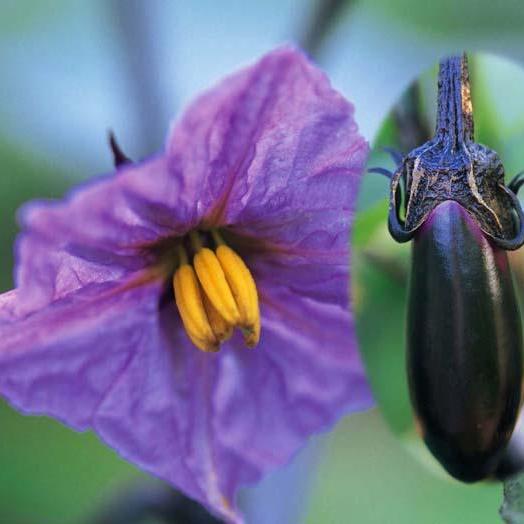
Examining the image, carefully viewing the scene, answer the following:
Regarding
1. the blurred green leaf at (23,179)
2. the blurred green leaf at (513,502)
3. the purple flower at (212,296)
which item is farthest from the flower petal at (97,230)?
the blurred green leaf at (23,179)

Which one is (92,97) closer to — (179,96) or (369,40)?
(179,96)

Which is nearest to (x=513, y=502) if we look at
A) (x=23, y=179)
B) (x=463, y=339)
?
(x=463, y=339)

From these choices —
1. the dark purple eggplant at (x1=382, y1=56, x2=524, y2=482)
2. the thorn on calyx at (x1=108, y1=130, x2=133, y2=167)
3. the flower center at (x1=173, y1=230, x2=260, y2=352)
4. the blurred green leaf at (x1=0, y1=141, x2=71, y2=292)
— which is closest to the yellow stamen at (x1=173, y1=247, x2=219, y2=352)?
the flower center at (x1=173, y1=230, x2=260, y2=352)

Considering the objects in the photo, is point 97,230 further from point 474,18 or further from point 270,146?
point 474,18

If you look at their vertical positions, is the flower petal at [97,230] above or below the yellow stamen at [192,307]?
above

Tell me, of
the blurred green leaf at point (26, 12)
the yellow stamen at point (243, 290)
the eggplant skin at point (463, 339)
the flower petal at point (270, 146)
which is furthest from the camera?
the blurred green leaf at point (26, 12)

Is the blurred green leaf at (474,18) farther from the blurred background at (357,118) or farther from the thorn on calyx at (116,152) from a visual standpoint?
the thorn on calyx at (116,152)

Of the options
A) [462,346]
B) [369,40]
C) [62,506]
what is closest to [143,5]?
[369,40]

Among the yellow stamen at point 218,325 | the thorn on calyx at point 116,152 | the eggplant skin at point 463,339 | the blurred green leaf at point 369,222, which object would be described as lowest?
the yellow stamen at point 218,325
